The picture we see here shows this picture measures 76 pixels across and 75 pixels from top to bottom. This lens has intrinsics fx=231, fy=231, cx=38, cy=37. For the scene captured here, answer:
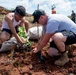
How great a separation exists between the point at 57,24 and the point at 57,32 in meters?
0.19

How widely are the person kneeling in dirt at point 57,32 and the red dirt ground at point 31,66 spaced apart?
15 centimetres

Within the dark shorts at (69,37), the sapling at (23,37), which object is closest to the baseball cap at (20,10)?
the sapling at (23,37)

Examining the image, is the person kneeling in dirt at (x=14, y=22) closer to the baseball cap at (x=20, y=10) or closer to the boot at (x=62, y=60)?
the baseball cap at (x=20, y=10)

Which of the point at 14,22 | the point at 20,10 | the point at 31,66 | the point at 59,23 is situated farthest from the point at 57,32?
the point at 14,22

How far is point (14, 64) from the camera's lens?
4156 mm

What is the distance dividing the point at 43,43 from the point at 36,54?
65 centimetres

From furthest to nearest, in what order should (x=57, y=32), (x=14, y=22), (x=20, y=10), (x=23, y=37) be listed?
(x=14, y=22), (x=23, y=37), (x=20, y=10), (x=57, y=32)

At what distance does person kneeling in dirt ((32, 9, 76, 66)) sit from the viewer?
12.5 ft

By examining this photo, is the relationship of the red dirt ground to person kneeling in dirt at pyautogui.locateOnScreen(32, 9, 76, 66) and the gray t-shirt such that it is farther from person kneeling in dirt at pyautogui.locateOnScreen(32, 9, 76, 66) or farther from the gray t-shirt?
the gray t-shirt

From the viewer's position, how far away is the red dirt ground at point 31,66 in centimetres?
387

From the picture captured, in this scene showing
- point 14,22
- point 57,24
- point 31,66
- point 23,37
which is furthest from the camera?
point 14,22

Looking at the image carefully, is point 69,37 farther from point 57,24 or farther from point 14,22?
point 14,22

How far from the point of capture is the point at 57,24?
384 cm

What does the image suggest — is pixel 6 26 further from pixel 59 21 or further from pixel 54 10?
pixel 54 10
